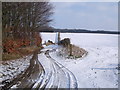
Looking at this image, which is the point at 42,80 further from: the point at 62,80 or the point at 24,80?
the point at 62,80

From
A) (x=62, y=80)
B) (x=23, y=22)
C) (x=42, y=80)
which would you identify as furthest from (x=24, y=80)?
(x=23, y=22)

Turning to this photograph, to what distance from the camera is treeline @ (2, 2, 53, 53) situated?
20.5m

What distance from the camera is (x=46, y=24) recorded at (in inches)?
1139

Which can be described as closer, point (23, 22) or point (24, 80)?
point (24, 80)

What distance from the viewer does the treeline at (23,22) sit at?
67.4ft

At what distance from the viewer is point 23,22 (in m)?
24.4

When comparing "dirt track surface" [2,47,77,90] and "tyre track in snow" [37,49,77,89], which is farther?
"tyre track in snow" [37,49,77,89]

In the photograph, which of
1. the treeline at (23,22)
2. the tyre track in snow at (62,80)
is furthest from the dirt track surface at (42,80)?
the treeline at (23,22)

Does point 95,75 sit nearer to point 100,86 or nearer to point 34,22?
point 100,86

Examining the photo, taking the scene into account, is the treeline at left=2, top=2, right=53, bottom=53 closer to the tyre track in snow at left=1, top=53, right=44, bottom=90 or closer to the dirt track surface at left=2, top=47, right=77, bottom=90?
the tyre track in snow at left=1, top=53, right=44, bottom=90

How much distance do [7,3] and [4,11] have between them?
0.92 m

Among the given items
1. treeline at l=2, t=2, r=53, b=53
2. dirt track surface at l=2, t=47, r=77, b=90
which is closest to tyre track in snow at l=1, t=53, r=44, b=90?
dirt track surface at l=2, t=47, r=77, b=90

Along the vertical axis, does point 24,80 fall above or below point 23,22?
below

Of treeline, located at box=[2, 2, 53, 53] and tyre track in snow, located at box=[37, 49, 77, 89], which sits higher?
treeline, located at box=[2, 2, 53, 53]
